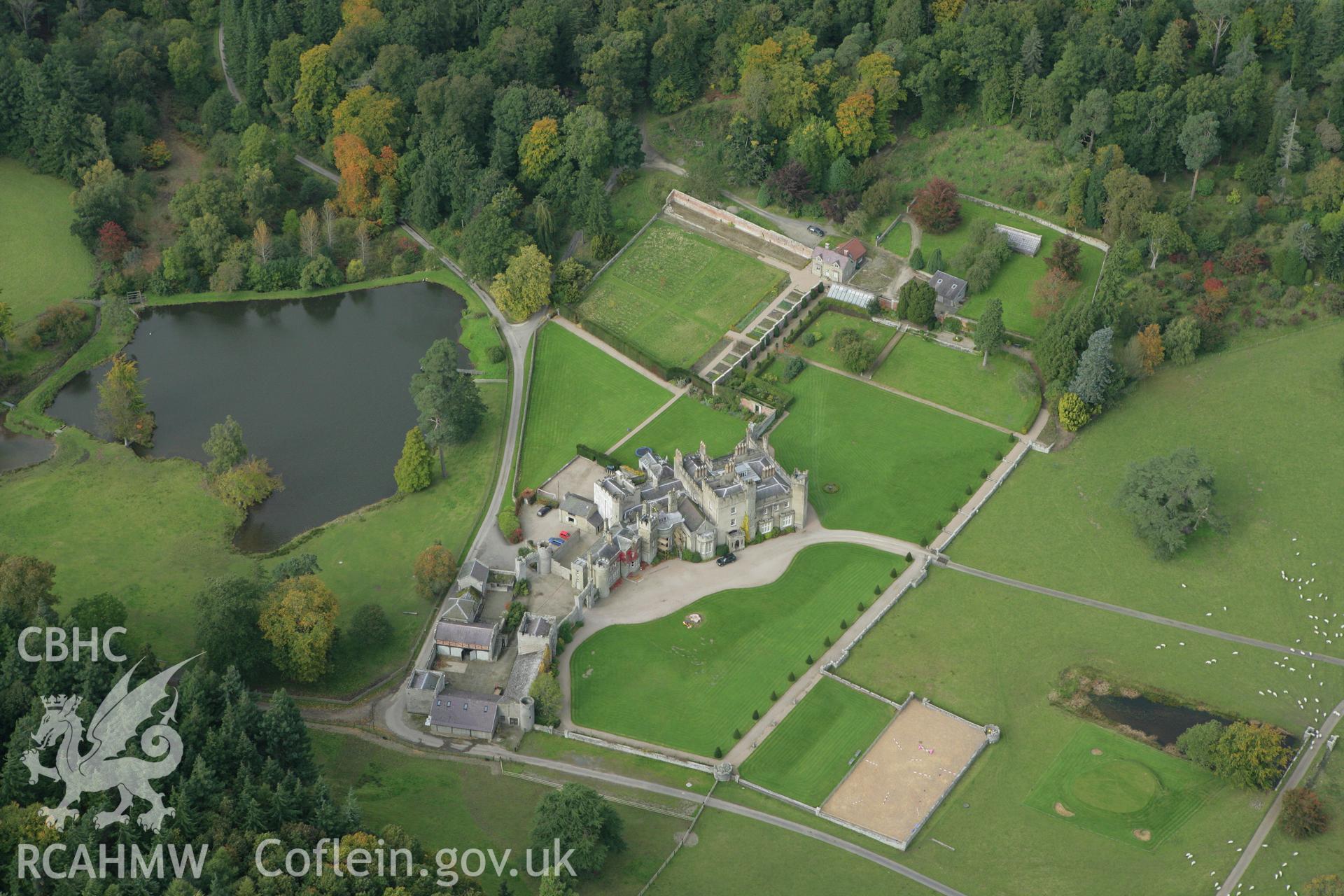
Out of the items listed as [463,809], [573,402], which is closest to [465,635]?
[463,809]

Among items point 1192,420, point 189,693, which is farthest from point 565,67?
point 189,693

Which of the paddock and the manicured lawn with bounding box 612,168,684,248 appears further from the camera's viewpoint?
the manicured lawn with bounding box 612,168,684,248

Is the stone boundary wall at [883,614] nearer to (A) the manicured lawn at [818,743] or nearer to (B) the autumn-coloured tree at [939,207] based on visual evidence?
(A) the manicured lawn at [818,743]

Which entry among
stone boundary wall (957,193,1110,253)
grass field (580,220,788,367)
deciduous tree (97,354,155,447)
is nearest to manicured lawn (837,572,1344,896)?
grass field (580,220,788,367)

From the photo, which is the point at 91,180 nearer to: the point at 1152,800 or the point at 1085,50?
the point at 1085,50

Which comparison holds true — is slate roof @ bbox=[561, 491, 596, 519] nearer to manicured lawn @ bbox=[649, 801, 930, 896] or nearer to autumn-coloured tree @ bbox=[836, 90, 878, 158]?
manicured lawn @ bbox=[649, 801, 930, 896]

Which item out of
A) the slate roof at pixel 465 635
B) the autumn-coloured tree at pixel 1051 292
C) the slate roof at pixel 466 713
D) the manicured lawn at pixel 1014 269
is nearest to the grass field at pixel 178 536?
the slate roof at pixel 465 635
